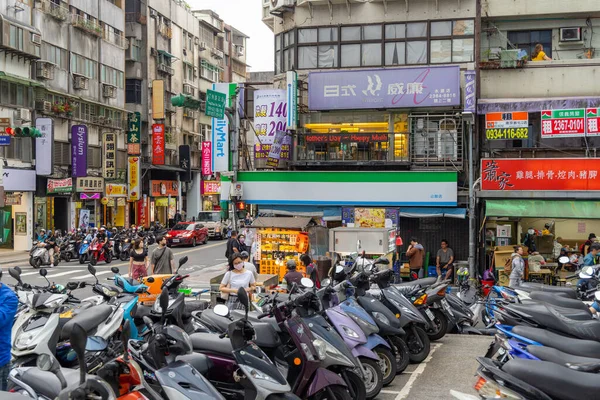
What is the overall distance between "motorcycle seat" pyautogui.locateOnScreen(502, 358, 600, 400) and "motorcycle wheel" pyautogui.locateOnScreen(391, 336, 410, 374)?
4.70m

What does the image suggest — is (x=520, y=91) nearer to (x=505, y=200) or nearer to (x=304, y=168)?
(x=505, y=200)

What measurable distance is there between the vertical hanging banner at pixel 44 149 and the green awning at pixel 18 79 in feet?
6.15

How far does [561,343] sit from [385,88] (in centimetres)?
1851

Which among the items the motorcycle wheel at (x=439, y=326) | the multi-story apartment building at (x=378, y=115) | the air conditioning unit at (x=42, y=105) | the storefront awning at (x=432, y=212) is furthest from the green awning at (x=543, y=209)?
the air conditioning unit at (x=42, y=105)

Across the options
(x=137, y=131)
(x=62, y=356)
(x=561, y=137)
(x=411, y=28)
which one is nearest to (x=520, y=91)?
(x=561, y=137)

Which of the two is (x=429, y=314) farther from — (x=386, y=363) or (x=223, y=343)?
(x=223, y=343)

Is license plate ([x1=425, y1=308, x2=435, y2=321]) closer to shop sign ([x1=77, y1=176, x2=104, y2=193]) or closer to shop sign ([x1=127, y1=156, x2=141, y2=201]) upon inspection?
shop sign ([x1=77, y1=176, x2=104, y2=193])

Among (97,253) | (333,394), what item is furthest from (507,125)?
(333,394)

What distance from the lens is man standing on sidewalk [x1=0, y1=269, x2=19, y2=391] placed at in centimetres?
649

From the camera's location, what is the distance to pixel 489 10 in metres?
24.6

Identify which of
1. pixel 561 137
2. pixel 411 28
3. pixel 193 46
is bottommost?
pixel 561 137

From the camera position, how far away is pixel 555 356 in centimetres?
629

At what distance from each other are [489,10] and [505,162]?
18.7ft

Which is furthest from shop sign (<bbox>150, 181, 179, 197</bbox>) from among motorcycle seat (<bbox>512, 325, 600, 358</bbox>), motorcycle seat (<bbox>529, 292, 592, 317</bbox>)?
motorcycle seat (<bbox>512, 325, 600, 358</bbox>)
